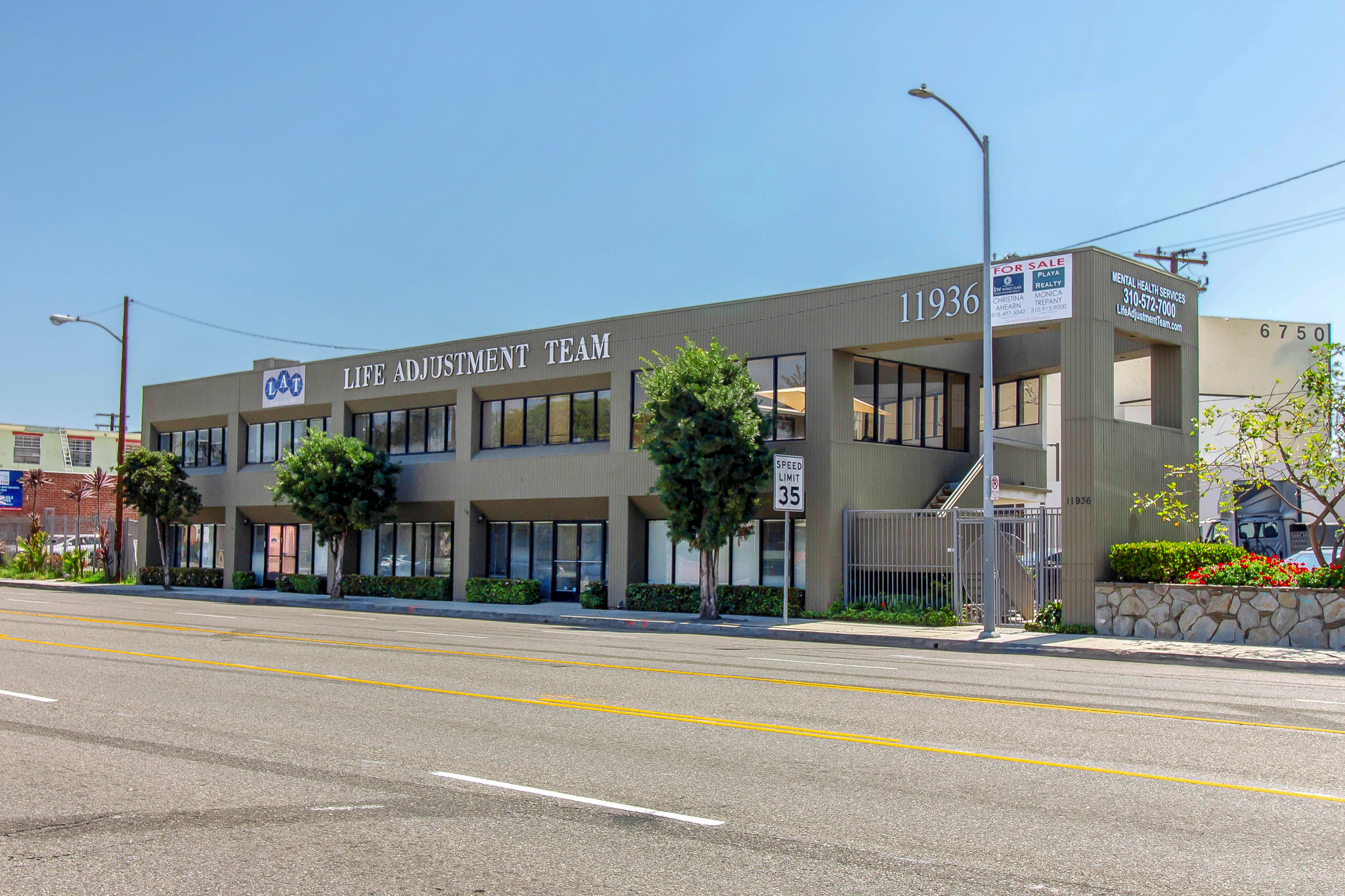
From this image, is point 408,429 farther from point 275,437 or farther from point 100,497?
point 100,497

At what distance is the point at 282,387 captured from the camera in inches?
1564

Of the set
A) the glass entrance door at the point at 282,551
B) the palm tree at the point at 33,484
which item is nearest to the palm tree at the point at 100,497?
the palm tree at the point at 33,484

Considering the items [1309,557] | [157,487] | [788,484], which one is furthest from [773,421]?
[157,487]

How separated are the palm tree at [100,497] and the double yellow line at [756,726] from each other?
1314 inches

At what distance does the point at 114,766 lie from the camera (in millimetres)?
8211

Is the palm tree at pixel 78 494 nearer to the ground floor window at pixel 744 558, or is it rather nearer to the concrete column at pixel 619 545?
the concrete column at pixel 619 545

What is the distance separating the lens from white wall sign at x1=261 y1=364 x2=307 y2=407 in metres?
39.0

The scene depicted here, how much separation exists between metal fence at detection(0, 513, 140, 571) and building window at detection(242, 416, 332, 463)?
279 inches

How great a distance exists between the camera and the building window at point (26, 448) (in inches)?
3199

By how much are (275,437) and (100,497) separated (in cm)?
4139

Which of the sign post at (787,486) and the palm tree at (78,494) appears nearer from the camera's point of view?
the sign post at (787,486)

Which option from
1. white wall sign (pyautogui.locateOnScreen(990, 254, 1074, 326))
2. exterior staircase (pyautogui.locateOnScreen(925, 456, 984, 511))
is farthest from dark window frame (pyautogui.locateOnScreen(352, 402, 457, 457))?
white wall sign (pyautogui.locateOnScreen(990, 254, 1074, 326))

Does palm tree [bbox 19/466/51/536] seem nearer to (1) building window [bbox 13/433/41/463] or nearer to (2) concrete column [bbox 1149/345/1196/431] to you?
(1) building window [bbox 13/433/41/463]

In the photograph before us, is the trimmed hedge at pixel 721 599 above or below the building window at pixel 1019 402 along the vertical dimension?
below
